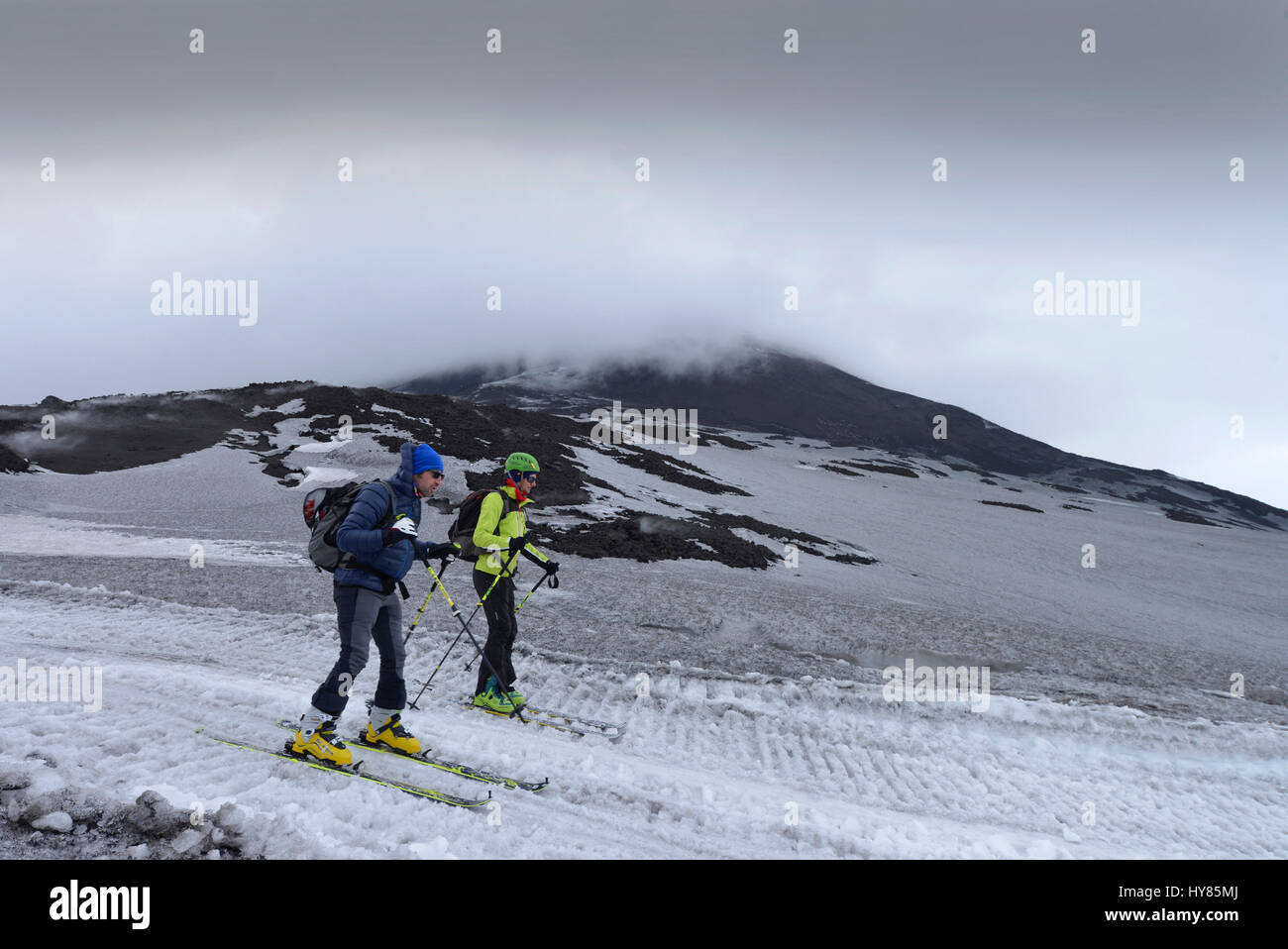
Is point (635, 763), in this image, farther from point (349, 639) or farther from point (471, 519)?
point (471, 519)

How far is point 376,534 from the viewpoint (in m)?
4.95

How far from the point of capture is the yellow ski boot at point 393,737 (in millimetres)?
5734

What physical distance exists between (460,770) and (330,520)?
2.40 m

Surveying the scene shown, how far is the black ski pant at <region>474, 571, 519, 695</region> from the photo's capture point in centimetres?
756

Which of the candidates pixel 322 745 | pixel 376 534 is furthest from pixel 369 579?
pixel 322 745

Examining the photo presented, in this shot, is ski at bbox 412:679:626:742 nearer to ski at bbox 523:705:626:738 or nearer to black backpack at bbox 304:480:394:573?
ski at bbox 523:705:626:738

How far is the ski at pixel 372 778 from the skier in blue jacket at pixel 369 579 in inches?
2.5

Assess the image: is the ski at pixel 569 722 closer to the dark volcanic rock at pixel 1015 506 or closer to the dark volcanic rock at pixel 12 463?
the dark volcanic rock at pixel 12 463

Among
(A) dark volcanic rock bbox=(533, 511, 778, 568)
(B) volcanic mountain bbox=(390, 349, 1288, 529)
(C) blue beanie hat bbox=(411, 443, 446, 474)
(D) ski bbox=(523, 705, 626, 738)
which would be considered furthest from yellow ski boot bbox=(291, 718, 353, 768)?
(B) volcanic mountain bbox=(390, 349, 1288, 529)

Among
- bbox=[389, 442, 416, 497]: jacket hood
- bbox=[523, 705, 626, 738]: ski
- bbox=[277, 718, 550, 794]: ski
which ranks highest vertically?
bbox=[389, 442, 416, 497]: jacket hood

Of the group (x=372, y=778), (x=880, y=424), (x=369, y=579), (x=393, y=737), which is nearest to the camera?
(x=372, y=778)

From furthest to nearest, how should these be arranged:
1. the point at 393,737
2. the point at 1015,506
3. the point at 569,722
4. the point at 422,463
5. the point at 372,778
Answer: the point at 1015,506, the point at 569,722, the point at 393,737, the point at 422,463, the point at 372,778

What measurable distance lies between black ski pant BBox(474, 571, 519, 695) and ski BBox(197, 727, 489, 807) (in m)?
2.42

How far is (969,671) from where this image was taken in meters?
11.9
